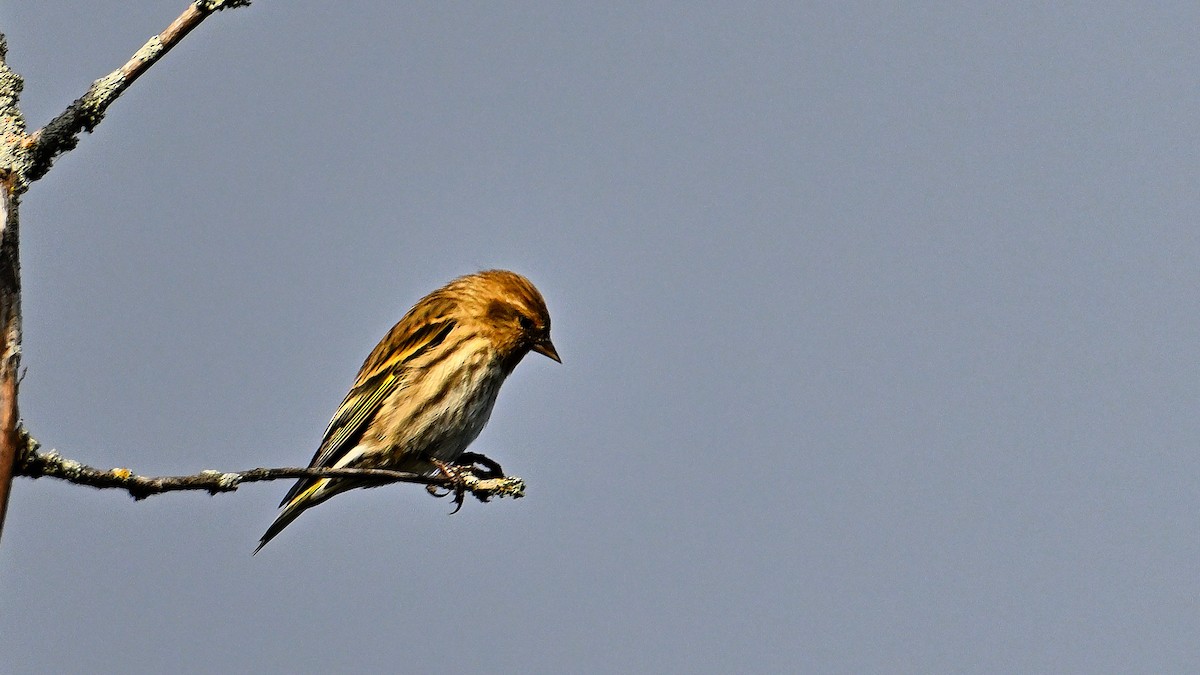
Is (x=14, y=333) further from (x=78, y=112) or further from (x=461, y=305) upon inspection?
(x=461, y=305)

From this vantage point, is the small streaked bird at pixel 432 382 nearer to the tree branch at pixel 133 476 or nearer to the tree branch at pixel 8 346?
the tree branch at pixel 133 476

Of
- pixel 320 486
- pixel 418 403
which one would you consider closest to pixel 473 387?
pixel 418 403

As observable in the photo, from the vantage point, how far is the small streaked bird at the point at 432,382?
27.5 feet

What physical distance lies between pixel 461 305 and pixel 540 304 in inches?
21.1

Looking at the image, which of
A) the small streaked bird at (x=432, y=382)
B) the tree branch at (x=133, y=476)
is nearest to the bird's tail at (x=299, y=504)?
the small streaked bird at (x=432, y=382)

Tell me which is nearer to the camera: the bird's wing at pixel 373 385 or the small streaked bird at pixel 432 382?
the small streaked bird at pixel 432 382

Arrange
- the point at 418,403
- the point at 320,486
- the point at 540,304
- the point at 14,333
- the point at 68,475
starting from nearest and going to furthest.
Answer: the point at 14,333, the point at 68,475, the point at 320,486, the point at 418,403, the point at 540,304

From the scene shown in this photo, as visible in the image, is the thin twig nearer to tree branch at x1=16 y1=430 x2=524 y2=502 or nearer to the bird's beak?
tree branch at x1=16 y1=430 x2=524 y2=502

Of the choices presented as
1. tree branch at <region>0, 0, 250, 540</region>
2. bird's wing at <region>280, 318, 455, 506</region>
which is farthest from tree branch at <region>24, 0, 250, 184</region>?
bird's wing at <region>280, 318, 455, 506</region>

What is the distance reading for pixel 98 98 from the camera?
3990mm

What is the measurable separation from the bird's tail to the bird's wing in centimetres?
53

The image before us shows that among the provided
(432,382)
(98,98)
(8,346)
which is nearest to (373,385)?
(432,382)

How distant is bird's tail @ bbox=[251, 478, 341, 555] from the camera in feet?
25.6

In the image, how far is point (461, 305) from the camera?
9133mm
